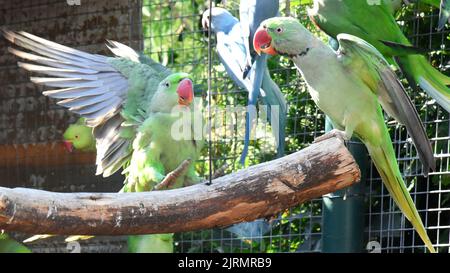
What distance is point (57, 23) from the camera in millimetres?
2891

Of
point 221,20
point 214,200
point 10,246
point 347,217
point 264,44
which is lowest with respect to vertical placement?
point 10,246

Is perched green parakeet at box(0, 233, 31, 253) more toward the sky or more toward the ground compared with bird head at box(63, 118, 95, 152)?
more toward the ground

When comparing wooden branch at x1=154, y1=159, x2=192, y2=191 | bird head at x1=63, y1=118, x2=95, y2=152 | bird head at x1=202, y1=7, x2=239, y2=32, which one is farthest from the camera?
bird head at x1=63, y1=118, x2=95, y2=152

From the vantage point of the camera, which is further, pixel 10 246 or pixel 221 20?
pixel 10 246

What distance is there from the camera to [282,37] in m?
1.94

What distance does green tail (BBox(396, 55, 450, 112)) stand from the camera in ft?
7.05

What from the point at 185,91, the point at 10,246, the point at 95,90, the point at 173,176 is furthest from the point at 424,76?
the point at 10,246

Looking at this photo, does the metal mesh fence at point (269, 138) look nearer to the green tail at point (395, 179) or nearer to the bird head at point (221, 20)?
the bird head at point (221, 20)

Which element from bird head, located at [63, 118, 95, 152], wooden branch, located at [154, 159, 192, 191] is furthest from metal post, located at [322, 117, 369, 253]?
bird head, located at [63, 118, 95, 152]

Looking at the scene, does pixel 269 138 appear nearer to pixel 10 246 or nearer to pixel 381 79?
pixel 381 79

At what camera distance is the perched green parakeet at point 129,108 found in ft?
7.11

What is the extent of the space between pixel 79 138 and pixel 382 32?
1044 mm

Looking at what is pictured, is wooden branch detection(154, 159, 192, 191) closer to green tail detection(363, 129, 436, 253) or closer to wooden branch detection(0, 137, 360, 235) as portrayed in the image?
wooden branch detection(0, 137, 360, 235)

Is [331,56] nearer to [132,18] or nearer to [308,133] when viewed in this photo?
[308,133]
